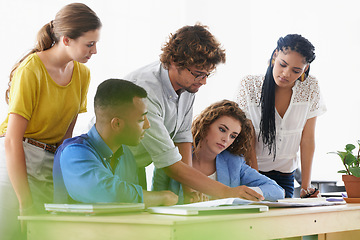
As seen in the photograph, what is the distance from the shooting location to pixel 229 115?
1985 millimetres

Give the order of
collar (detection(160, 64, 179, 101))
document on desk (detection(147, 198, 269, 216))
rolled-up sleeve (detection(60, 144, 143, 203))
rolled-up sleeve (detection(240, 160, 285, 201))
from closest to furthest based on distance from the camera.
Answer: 1. document on desk (detection(147, 198, 269, 216))
2. rolled-up sleeve (detection(60, 144, 143, 203))
3. collar (detection(160, 64, 179, 101))
4. rolled-up sleeve (detection(240, 160, 285, 201))

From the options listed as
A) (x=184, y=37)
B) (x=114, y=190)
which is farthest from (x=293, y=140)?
(x=114, y=190)

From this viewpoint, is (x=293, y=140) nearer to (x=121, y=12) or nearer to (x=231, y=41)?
(x=121, y=12)

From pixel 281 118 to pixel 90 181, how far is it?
1.28 meters

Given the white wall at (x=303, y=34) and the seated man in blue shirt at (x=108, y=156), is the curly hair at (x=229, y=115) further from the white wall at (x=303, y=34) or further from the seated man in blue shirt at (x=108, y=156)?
the white wall at (x=303, y=34)

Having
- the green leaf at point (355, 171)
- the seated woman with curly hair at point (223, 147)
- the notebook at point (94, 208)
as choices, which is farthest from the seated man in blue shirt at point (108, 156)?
the green leaf at point (355, 171)

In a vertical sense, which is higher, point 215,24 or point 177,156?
point 215,24

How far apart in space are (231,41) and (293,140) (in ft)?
6.11

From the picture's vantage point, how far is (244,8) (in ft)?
13.1

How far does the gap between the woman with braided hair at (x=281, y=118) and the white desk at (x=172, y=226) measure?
3.24 ft

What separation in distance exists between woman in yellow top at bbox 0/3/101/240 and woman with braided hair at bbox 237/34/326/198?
Answer: 95 cm

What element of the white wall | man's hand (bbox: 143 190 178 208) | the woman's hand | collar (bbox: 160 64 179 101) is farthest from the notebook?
the white wall

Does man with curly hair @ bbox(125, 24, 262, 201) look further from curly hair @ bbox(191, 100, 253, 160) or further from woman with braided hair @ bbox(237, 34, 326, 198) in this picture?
woman with braided hair @ bbox(237, 34, 326, 198)

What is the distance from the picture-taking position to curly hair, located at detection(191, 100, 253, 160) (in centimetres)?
198
